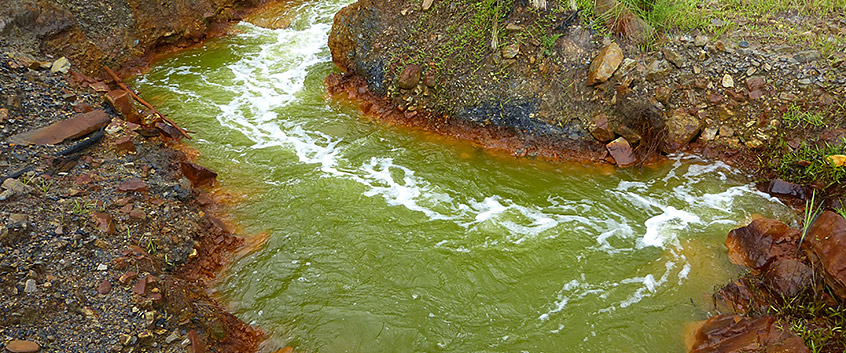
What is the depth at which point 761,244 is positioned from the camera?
5508mm

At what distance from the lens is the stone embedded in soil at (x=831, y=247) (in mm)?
4641

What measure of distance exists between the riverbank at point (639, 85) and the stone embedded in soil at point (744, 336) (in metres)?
1.18

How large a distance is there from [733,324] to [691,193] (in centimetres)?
251

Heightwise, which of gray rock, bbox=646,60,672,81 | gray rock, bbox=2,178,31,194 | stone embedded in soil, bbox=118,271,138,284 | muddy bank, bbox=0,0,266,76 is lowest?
stone embedded in soil, bbox=118,271,138,284

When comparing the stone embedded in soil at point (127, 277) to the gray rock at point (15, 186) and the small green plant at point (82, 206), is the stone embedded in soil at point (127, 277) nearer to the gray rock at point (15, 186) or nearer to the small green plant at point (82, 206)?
the small green plant at point (82, 206)

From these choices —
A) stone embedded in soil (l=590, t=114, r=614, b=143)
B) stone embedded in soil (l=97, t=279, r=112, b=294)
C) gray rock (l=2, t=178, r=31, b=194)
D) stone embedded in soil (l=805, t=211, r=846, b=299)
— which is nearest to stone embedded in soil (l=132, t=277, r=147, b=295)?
stone embedded in soil (l=97, t=279, r=112, b=294)

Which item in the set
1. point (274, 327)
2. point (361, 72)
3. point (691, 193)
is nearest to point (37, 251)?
point (274, 327)

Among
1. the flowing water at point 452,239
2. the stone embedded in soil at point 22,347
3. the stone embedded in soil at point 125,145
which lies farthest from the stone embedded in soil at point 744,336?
the stone embedded in soil at point 125,145

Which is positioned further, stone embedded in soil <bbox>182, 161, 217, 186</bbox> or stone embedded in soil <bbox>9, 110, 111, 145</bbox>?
stone embedded in soil <bbox>182, 161, 217, 186</bbox>

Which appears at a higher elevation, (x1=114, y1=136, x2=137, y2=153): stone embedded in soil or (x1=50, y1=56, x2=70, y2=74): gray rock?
(x1=50, y1=56, x2=70, y2=74): gray rock

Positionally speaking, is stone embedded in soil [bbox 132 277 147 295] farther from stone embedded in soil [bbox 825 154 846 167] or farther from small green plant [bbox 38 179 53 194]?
stone embedded in soil [bbox 825 154 846 167]

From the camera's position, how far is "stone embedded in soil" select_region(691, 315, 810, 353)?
4.15m

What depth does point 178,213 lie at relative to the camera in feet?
20.2

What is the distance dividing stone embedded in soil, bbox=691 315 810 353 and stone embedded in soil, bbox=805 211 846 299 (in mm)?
827
